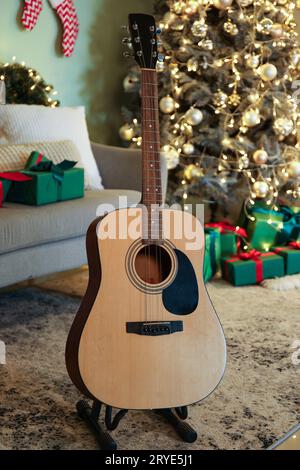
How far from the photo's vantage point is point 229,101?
11.2 feet

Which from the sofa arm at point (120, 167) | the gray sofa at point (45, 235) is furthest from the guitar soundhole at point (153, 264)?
the sofa arm at point (120, 167)

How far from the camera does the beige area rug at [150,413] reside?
1.61 m

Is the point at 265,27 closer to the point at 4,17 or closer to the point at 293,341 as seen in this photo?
the point at 4,17

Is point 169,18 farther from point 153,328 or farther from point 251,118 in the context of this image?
point 153,328

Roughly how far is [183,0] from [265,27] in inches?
19.5

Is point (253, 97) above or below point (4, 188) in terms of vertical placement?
above

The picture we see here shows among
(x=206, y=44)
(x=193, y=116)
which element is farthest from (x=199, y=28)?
(x=193, y=116)

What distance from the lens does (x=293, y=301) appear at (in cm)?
274

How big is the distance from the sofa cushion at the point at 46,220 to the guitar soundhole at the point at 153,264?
2.45ft

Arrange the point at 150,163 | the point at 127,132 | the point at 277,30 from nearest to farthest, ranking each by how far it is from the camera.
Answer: the point at 150,163 < the point at 277,30 < the point at 127,132

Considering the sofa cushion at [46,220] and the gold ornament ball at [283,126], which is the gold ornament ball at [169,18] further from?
the sofa cushion at [46,220]

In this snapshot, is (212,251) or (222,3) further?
(222,3)

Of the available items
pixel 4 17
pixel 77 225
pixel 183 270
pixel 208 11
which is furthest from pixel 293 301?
pixel 4 17

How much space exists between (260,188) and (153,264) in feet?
5.90
